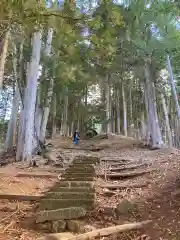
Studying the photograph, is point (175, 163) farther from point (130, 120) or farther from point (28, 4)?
point (130, 120)

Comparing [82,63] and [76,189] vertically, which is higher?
[82,63]

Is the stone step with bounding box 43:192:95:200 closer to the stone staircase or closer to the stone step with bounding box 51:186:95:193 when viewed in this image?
the stone staircase

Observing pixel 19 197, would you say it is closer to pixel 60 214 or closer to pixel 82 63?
pixel 60 214

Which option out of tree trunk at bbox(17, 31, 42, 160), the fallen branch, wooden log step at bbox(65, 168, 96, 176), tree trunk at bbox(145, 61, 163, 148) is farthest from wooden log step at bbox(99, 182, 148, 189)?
tree trunk at bbox(145, 61, 163, 148)

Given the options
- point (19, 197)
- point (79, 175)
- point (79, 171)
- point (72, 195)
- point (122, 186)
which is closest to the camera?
point (72, 195)

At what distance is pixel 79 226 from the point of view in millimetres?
4277

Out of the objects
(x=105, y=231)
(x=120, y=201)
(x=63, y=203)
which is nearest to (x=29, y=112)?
(x=120, y=201)

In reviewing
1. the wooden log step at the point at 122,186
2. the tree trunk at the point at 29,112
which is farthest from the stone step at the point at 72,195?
the tree trunk at the point at 29,112

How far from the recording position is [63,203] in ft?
16.4

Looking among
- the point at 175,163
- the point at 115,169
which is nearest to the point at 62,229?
the point at 115,169

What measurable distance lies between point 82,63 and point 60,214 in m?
8.79

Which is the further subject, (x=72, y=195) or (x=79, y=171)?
(x=79, y=171)

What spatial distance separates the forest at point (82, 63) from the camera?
5.52 metres

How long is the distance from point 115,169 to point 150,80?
263 inches
